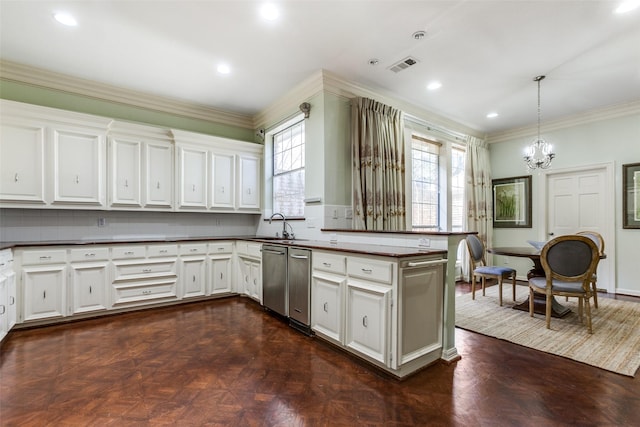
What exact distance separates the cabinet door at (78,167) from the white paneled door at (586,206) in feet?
23.5

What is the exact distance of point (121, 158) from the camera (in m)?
3.79

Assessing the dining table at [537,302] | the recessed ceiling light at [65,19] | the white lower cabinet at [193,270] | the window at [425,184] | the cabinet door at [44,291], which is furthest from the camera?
the window at [425,184]

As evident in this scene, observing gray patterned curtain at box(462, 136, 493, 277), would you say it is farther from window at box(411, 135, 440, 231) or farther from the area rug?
the area rug

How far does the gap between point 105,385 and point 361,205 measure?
295 cm

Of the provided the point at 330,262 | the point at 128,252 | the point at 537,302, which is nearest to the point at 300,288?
the point at 330,262

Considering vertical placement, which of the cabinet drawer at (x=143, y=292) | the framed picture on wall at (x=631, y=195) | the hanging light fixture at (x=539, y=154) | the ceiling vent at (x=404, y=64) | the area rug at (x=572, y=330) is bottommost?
the area rug at (x=572, y=330)

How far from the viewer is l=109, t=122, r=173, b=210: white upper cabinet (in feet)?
12.3

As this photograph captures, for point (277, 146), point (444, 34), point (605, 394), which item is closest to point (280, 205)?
point (277, 146)

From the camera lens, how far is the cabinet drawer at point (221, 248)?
13.7ft

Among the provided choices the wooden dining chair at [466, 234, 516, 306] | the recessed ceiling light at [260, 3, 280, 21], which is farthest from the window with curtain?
the recessed ceiling light at [260, 3, 280, 21]

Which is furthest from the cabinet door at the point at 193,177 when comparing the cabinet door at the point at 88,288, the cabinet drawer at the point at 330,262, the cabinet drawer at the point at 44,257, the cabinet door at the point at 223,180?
the cabinet drawer at the point at 330,262

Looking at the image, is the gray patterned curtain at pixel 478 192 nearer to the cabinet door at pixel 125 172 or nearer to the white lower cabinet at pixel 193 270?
the white lower cabinet at pixel 193 270

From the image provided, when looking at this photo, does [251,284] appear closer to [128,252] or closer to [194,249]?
[194,249]

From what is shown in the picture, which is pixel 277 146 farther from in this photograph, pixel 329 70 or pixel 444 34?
pixel 444 34
